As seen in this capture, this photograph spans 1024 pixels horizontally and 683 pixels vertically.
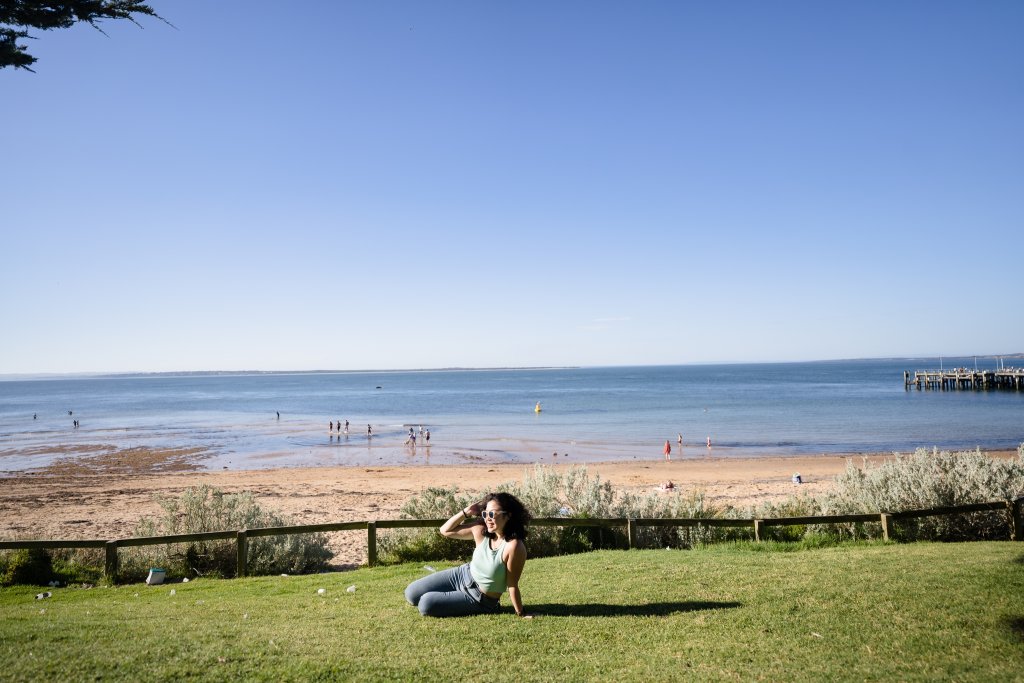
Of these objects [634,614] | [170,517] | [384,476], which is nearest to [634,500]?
[634,614]

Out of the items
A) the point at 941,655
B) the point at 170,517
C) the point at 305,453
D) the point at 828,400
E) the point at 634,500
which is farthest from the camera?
→ the point at 828,400

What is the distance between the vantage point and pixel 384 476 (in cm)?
2878

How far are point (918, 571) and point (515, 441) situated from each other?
3701 centimetres

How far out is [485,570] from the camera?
6043 millimetres

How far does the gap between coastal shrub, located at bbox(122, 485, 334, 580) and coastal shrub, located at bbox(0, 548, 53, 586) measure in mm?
962

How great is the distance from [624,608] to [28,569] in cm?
843

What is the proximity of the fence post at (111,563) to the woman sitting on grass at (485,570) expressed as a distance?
524cm

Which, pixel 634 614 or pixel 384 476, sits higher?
pixel 634 614

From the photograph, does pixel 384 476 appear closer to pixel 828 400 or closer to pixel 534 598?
pixel 534 598

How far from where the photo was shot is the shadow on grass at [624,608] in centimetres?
615

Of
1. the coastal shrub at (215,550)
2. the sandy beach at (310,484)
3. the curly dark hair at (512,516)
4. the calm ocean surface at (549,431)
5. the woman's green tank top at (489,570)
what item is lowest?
the calm ocean surface at (549,431)

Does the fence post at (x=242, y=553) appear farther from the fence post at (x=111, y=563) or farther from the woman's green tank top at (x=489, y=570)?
the woman's green tank top at (x=489, y=570)

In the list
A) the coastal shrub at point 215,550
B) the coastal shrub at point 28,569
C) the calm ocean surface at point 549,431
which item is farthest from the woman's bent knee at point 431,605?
the calm ocean surface at point 549,431

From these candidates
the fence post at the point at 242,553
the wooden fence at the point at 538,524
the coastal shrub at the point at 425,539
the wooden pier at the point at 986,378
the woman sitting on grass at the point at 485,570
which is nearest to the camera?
the woman sitting on grass at the point at 485,570
